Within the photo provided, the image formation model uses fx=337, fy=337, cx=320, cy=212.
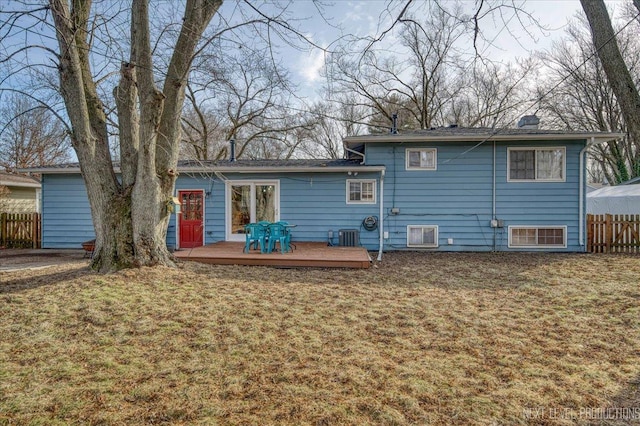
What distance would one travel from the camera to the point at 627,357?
303cm

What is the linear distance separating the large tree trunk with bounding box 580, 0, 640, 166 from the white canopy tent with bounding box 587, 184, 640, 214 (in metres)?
13.3

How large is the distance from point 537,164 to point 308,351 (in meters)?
9.37

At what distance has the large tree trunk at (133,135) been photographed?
563cm

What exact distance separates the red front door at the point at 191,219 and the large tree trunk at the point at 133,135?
403 centimetres

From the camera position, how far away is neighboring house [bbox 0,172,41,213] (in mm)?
13811

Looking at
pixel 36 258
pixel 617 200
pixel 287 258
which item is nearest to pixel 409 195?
pixel 287 258

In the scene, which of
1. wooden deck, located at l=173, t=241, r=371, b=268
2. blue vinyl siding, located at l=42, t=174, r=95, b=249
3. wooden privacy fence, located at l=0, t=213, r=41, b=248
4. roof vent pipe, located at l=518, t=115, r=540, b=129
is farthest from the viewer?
wooden privacy fence, located at l=0, t=213, r=41, b=248

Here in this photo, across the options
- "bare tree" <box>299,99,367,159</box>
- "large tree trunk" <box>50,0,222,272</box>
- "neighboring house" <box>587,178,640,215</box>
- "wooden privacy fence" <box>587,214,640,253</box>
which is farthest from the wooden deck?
"bare tree" <box>299,99,367,159</box>

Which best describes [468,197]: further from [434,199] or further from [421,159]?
[421,159]

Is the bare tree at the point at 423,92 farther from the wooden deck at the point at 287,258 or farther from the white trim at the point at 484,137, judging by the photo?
the wooden deck at the point at 287,258

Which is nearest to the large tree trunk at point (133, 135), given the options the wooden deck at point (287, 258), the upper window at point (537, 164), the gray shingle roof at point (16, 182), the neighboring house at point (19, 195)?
the wooden deck at point (287, 258)

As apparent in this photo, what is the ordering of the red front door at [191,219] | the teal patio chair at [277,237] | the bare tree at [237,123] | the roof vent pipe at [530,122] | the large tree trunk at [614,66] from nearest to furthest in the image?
1. the large tree trunk at [614,66]
2. the teal patio chair at [277,237]
3. the red front door at [191,219]
4. the roof vent pipe at [530,122]
5. the bare tree at [237,123]

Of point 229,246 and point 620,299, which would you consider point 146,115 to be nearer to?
point 229,246

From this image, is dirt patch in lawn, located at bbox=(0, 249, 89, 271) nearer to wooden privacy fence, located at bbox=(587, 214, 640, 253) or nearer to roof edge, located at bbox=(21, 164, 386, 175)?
roof edge, located at bbox=(21, 164, 386, 175)
